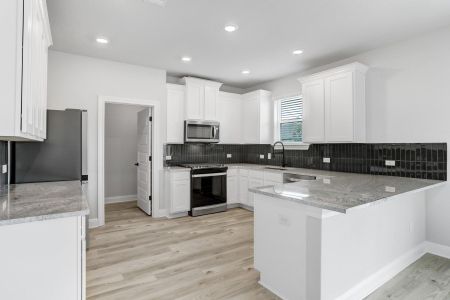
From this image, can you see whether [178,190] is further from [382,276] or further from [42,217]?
[382,276]

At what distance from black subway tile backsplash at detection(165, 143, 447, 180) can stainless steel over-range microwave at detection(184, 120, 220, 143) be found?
1.33 ft

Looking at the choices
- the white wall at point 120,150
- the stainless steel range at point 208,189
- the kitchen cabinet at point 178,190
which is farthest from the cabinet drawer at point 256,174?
the white wall at point 120,150

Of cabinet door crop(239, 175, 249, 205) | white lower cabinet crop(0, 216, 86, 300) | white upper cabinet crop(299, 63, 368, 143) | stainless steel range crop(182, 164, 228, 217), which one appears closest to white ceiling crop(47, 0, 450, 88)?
white upper cabinet crop(299, 63, 368, 143)

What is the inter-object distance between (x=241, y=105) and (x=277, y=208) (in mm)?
3805

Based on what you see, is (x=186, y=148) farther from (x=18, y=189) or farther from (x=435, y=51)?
(x=435, y=51)

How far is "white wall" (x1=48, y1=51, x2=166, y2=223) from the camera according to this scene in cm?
366

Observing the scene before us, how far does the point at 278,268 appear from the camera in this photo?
2066 mm

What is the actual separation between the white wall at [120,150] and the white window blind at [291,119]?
3153mm

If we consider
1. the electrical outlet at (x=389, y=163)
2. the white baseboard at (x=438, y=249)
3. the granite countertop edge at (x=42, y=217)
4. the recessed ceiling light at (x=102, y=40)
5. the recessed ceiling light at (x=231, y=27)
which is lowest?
the white baseboard at (x=438, y=249)

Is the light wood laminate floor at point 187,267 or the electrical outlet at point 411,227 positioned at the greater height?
the electrical outlet at point 411,227

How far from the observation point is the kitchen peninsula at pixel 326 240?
1743 millimetres

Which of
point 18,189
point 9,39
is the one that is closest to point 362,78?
point 9,39

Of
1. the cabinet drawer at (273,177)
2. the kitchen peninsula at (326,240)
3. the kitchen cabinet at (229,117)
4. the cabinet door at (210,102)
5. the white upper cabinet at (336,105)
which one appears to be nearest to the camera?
the kitchen peninsula at (326,240)

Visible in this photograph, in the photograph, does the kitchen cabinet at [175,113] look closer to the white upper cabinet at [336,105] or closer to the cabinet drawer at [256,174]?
the cabinet drawer at [256,174]
